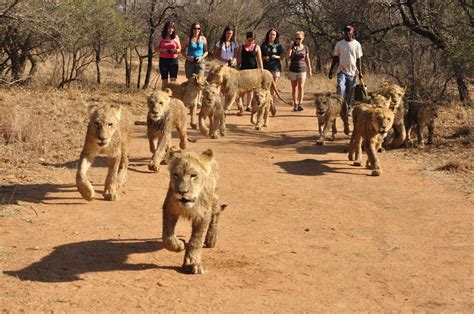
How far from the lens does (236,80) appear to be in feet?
44.0

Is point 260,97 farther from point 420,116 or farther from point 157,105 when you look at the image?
point 157,105

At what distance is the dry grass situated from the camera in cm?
910

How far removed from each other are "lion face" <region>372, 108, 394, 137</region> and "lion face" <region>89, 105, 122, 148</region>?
4.00 m

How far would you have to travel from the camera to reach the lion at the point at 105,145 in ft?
22.7

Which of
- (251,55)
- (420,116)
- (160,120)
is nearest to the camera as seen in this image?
(160,120)

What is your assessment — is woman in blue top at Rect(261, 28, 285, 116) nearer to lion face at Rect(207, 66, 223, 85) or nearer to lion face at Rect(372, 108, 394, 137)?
lion face at Rect(207, 66, 223, 85)

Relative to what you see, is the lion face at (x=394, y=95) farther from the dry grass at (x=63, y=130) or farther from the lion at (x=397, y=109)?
the dry grass at (x=63, y=130)

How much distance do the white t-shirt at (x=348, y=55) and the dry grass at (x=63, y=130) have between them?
81.9 inches

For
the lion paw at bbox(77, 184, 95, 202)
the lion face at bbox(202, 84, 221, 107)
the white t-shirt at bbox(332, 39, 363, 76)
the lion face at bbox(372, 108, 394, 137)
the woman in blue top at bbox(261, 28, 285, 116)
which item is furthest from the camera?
the woman in blue top at bbox(261, 28, 285, 116)

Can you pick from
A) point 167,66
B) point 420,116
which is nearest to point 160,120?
point 167,66

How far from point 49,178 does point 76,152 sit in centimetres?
170

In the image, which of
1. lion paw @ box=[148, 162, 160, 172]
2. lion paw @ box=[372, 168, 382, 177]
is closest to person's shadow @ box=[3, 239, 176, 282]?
lion paw @ box=[148, 162, 160, 172]

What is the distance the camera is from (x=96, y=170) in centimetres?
880

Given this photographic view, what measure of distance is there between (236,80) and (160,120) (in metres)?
4.88
